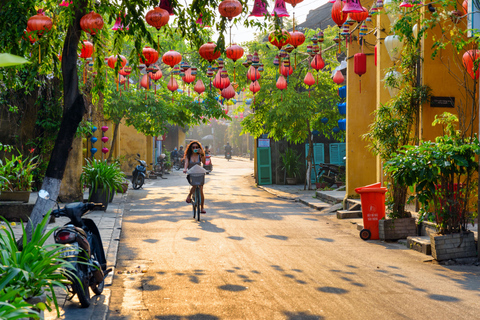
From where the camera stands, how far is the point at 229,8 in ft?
25.9

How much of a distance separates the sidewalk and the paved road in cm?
13

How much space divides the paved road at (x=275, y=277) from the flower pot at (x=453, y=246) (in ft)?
0.90

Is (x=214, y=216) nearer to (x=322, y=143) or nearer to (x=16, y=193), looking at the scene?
(x=16, y=193)

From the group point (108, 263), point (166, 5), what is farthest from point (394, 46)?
point (108, 263)

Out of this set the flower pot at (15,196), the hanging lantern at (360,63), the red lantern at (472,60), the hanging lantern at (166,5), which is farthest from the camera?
the hanging lantern at (360,63)

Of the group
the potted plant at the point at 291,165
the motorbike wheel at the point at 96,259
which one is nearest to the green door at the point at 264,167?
the potted plant at the point at 291,165

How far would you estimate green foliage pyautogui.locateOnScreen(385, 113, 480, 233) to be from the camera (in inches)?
307

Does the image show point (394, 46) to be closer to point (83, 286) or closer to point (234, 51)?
point (234, 51)

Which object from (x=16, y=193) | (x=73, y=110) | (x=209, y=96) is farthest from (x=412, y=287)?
Result: (x=209, y=96)

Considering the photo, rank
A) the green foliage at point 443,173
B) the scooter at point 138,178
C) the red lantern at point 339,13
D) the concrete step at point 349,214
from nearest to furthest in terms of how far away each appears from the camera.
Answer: the green foliage at point 443,173 < the red lantern at point 339,13 < the concrete step at point 349,214 < the scooter at point 138,178

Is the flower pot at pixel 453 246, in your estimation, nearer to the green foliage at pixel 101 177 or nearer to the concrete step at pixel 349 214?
the concrete step at pixel 349 214

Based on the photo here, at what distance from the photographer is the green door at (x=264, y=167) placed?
88.9ft

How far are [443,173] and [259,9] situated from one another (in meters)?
3.97

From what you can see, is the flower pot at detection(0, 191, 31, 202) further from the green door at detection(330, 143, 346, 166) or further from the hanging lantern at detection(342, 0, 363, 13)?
the green door at detection(330, 143, 346, 166)
